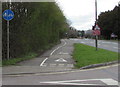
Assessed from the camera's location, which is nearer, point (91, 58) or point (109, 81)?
point (109, 81)

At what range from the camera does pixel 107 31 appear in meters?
86.5

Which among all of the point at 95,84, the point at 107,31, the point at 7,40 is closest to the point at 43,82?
the point at 95,84

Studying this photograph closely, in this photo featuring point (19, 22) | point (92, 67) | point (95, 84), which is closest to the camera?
point (95, 84)

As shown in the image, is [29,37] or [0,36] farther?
[29,37]

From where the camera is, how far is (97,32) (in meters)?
23.9

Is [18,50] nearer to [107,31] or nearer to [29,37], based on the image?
[29,37]

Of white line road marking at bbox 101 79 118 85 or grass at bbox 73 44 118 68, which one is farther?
grass at bbox 73 44 118 68

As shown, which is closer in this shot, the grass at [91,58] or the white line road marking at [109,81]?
the white line road marking at [109,81]

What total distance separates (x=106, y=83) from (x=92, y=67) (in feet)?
13.5

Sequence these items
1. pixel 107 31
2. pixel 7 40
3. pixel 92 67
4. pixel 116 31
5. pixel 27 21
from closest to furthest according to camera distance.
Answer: pixel 92 67, pixel 7 40, pixel 27 21, pixel 116 31, pixel 107 31

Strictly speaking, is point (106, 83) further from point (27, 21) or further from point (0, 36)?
point (27, 21)

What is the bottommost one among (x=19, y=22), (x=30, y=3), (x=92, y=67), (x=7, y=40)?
(x=92, y=67)

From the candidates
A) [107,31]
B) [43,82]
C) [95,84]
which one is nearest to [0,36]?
[43,82]

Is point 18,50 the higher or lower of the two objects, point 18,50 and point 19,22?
the lower
